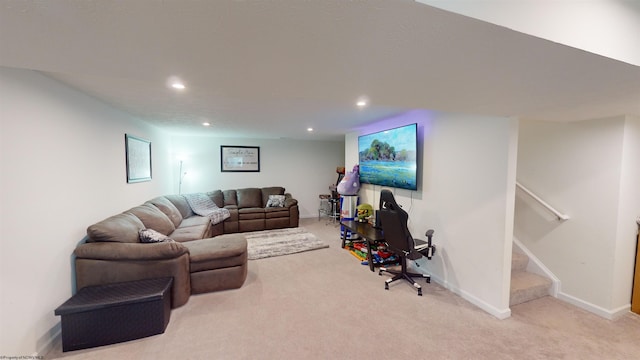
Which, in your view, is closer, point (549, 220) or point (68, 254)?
point (68, 254)

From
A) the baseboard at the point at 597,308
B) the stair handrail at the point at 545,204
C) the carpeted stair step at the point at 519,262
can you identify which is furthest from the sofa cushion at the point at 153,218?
the baseboard at the point at 597,308

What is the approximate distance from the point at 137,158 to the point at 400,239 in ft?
12.9

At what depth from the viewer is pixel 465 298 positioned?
8.72 ft

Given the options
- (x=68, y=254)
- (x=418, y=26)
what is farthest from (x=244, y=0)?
(x=68, y=254)

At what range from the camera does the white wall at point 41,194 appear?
5.15 feet

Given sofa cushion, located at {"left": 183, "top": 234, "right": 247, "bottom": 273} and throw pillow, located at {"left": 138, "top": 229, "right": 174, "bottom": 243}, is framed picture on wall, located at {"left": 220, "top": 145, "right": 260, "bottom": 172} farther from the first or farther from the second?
throw pillow, located at {"left": 138, "top": 229, "right": 174, "bottom": 243}

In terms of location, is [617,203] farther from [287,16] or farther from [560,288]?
[287,16]

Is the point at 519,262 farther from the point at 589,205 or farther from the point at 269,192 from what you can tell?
the point at 269,192

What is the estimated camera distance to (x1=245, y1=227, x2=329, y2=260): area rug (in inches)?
158

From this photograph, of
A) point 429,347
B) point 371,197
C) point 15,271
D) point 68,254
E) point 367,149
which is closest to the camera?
point 15,271

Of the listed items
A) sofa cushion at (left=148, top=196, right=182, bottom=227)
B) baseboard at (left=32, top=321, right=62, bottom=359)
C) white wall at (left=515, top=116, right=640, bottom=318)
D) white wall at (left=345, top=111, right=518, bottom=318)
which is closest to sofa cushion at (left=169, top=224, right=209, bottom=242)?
sofa cushion at (left=148, top=196, right=182, bottom=227)

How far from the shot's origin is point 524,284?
8.81ft

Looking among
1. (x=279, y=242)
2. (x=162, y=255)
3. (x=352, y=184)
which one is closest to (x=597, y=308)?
(x=352, y=184)

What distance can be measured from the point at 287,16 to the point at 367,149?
11.6ft
